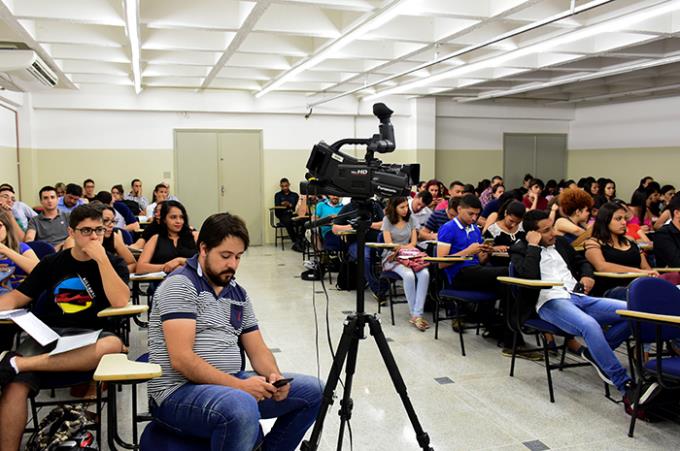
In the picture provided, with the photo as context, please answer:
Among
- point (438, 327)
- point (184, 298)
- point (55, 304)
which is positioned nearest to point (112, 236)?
point (55, 304)

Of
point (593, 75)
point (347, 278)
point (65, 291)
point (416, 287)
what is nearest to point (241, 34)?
point (347, 278)

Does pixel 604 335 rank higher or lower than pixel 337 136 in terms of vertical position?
lower

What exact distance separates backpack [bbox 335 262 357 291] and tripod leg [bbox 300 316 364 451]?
13.7 feet

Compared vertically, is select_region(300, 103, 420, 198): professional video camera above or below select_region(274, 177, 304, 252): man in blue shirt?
above

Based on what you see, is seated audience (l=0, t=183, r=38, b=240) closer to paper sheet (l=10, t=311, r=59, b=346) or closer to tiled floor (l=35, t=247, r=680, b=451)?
tiled floor (l=35, t=247, r=680, b=451)

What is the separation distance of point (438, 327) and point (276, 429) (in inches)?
117

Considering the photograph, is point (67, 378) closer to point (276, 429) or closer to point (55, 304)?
point (55, 304)

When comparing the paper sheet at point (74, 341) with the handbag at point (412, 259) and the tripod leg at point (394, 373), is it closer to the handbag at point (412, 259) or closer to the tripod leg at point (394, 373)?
the tripod leg at point (394, 373)

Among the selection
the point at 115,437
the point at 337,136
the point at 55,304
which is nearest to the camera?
the point at 115,437

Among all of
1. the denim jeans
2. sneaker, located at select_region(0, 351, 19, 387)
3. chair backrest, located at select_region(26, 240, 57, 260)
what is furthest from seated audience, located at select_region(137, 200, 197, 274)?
the denim jeans

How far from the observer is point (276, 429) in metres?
2.30

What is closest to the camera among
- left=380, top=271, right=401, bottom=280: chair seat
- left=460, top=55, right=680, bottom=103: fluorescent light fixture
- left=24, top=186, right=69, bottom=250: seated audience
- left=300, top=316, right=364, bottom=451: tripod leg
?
left=300, top=316, right=364, bottom=451: tripod leg

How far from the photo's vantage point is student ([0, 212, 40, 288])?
338 centimetres

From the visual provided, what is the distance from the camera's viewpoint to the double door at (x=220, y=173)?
34.2 feet
